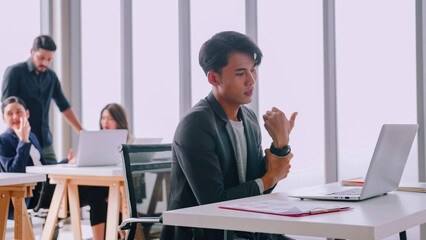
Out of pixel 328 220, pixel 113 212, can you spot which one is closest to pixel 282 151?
pixel 328 220

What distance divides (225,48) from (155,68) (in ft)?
11.4

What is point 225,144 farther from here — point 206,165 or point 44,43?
point 44,43

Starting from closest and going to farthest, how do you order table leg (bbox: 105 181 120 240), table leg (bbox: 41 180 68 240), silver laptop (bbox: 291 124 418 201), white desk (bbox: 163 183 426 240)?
white desk (bbox: 163 183 426 240) → silver laptop (bbox: 291 124 418 201) → table leg (bbox: 105 181 120 240) → table leg (bbox: 41 180 68 240)

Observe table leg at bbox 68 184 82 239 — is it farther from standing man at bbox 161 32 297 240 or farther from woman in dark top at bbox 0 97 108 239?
standing man at bbox 161 32 297 240

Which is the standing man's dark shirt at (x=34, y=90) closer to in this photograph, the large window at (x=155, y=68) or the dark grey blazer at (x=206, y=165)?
the large window at (x=155, y=68)

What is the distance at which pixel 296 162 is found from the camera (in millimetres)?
4312

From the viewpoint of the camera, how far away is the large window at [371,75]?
3877mm

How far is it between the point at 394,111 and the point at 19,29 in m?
3.80

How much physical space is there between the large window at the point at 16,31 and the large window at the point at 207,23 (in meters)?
1.84

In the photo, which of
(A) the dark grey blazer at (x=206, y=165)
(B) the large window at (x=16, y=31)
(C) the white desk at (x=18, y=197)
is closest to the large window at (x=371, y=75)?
(A) the dark grey blazer at (x=206, y=165)

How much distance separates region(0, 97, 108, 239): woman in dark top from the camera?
12.5ft

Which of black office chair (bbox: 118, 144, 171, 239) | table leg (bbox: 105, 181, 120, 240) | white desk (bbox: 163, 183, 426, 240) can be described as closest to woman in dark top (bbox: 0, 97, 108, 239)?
table leg (bbox: 105, 181, 120, 240)

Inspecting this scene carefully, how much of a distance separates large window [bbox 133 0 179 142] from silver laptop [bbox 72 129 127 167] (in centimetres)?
154

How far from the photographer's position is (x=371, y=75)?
4.04 metres
